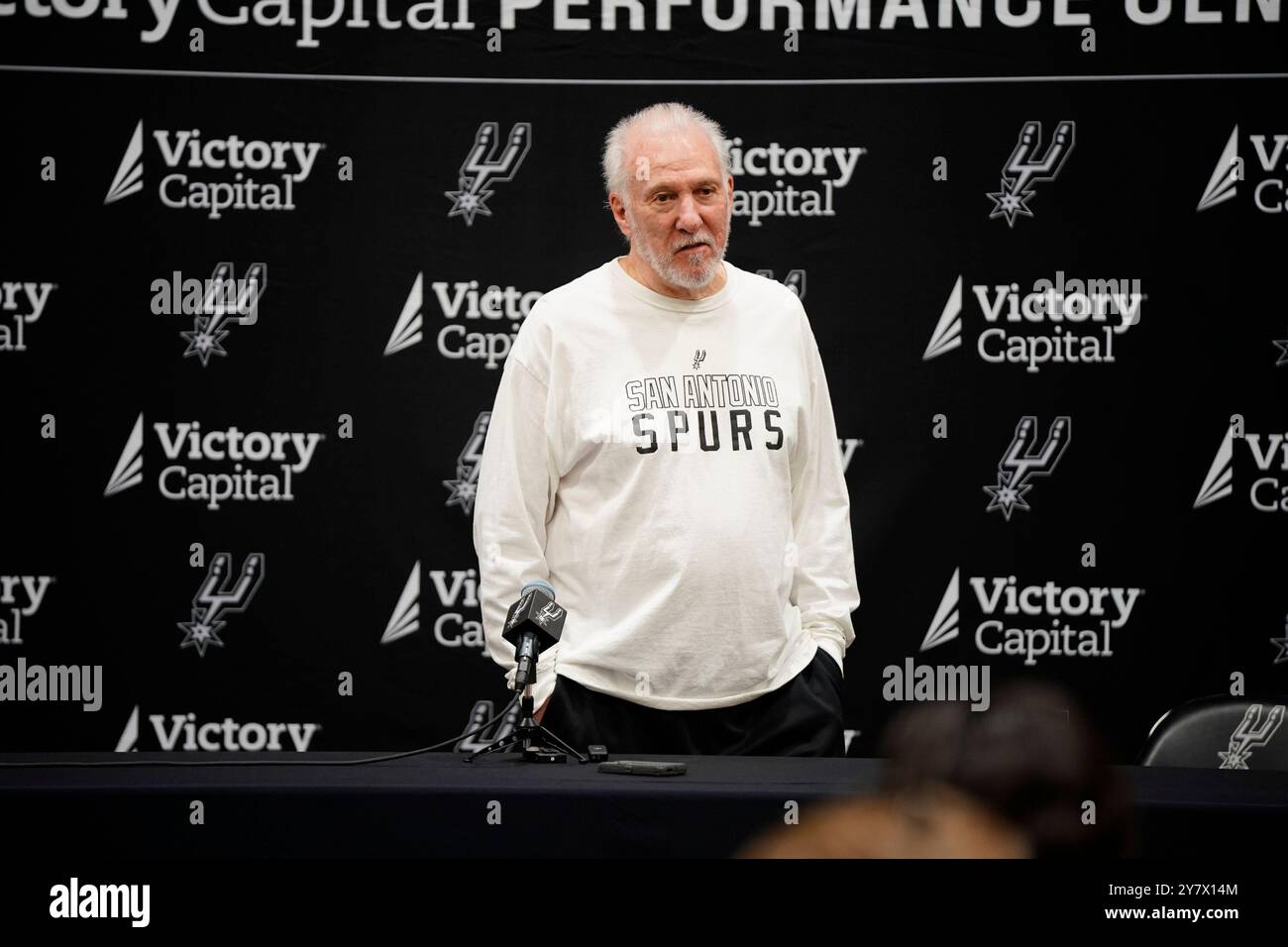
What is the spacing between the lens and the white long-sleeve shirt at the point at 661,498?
241 cm

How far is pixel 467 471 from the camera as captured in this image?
4.08m

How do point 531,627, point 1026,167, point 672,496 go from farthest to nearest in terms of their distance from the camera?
point 1026,167, point 672,496, point 531,627

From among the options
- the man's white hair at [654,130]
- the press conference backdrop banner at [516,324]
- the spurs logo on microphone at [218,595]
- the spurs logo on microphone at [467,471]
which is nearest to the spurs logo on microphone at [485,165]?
the press conference backdrop banner at [516,324]

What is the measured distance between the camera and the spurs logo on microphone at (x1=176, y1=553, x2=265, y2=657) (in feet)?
13.3

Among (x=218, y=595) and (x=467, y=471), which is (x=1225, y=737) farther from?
(x=218, y=595)

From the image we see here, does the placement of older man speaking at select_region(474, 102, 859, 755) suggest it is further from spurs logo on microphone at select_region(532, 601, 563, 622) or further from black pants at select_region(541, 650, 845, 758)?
spurs logo on microphone at select_region(532, 601, 563, 622)

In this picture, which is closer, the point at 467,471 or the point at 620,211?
the point at 620,211

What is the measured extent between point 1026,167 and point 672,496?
2.19m

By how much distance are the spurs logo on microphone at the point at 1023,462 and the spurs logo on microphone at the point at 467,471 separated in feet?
5.18

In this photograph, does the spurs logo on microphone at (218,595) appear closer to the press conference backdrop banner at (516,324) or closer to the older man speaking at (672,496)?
the press conference backdrop banner at (516,324)

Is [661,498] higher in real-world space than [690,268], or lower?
lower

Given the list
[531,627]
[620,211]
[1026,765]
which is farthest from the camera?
[620,211]

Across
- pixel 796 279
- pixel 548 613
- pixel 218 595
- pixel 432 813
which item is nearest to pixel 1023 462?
pixel 796 279

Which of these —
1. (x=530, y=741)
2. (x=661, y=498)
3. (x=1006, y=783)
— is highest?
(x=661, y=498)
